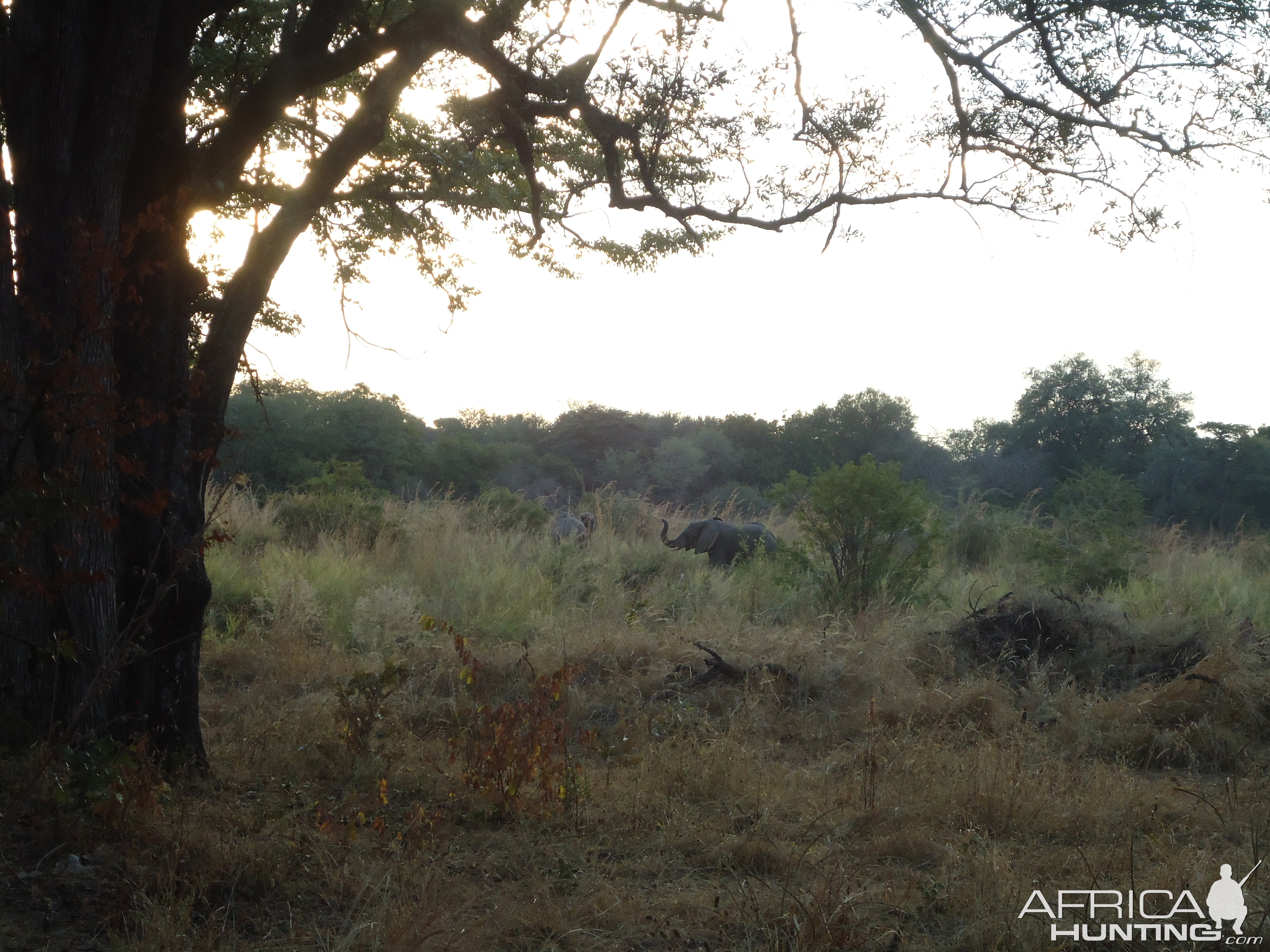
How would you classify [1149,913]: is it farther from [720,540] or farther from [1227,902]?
[720,540]

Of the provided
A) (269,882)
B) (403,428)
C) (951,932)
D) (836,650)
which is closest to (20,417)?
(269,882)

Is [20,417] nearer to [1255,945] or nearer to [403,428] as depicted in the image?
[1255,945]

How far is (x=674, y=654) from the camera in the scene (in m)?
6.59

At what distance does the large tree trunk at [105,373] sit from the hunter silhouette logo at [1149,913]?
9.86 feet

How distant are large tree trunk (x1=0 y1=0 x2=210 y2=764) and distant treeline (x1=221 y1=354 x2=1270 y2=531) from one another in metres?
10.1

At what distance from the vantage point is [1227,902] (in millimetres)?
2869

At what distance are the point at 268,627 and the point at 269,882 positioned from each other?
4718 mm

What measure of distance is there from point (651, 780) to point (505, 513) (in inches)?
387

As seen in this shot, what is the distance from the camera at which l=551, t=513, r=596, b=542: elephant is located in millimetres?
12562

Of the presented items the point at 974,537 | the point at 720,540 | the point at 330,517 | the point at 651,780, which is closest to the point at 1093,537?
the point at 974,537

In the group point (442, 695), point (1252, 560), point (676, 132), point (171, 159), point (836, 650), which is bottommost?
point (442, 695)


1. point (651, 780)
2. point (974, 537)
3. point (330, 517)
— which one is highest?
point (974, 537)

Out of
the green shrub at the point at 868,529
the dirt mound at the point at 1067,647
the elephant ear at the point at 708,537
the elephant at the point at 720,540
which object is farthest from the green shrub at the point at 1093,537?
the elephant ear at the point at 708,537

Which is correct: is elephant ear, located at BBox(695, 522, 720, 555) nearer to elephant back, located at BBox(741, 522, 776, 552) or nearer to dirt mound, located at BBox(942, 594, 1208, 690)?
elephant back, located at BBox(741, 522, 776, 552)
